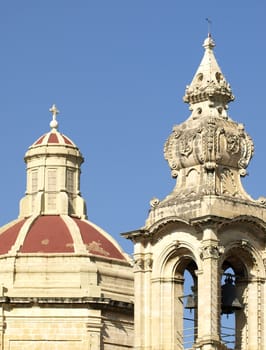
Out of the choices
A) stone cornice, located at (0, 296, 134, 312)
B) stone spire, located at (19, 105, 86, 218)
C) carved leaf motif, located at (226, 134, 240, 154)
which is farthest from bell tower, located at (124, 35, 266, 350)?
stone spire, located at (19, 105, 86, 218)

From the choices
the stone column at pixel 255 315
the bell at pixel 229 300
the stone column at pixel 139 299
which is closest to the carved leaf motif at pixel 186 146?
the stone column at pixel 139 299

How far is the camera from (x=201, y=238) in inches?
3885

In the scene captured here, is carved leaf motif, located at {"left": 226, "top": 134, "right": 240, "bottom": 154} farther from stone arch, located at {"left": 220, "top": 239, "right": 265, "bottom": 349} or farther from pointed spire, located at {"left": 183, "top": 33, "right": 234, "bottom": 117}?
stone arch, located at {"left": 220, "top": 239, "right": 265, "bottom": 349}

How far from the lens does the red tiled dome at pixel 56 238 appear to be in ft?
395

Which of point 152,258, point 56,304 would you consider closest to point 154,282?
point 152,258

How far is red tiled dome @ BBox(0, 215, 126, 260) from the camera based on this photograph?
120 metres

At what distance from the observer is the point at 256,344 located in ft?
325

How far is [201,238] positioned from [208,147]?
3454 millimetres

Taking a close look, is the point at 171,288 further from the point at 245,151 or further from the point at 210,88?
the point at 210,88

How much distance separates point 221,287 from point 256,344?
2.49 meters

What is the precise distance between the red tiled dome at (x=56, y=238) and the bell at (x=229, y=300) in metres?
20.7

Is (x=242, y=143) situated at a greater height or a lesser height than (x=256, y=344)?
greater

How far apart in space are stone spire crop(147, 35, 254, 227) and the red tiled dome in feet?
64.9

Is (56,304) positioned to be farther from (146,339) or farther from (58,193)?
(146,339)
